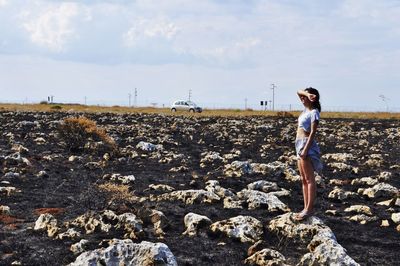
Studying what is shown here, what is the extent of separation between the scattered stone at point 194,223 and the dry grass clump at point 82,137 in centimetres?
1186

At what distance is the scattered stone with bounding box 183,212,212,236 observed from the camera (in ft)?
30.4

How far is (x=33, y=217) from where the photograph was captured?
411 inches

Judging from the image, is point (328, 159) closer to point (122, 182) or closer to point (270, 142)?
point (270, 142)

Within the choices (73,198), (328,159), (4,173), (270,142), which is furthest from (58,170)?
(270,142)

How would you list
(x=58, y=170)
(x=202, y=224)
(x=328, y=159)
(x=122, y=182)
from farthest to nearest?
(x=328, y=159), (x=58, y=170), (x=122, y=182), (x=202, y=224)

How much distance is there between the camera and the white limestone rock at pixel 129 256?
7117mm

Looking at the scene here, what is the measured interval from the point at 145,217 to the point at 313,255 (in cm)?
325

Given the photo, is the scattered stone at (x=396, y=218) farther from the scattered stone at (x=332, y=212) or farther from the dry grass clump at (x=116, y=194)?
the dry grass clump at (x=116, y=194)

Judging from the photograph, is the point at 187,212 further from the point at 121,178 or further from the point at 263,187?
the point at 121,178

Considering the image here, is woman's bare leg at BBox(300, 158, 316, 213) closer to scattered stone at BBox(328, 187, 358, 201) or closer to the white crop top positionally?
the white crop top

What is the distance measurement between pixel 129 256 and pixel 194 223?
2358 mm

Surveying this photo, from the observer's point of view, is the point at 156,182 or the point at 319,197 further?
the point at 156,182

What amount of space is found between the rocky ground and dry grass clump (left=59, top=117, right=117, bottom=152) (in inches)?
50.5

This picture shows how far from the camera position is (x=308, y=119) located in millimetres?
9930
